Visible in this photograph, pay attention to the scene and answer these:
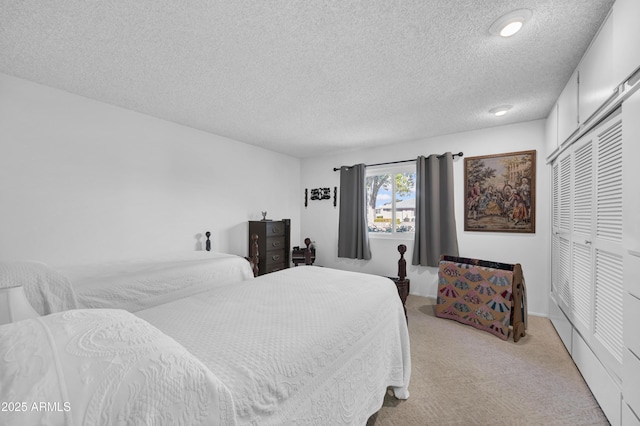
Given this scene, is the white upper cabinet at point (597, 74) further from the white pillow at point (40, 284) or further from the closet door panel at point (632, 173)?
the white pillow at point (40, 284)

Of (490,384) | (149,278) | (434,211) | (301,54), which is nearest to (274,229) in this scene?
(149,278)

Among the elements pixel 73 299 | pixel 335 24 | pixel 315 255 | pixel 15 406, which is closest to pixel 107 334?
pixel 15 406

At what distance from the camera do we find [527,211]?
3.35 m

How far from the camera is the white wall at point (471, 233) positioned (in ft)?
10.8

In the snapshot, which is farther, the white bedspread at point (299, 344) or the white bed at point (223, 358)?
the white bedspread at point (299, 344)

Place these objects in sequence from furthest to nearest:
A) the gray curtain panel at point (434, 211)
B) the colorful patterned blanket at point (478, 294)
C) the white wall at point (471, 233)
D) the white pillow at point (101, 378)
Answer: the gray curtain panel at point (434, 211) < the white wall at point (471, 233) < the colorful patterned blanket at point (478, 294) < the white pillow at point (101, 378)

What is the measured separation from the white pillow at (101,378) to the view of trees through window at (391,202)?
13.2ft

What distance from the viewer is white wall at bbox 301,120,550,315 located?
3.29m

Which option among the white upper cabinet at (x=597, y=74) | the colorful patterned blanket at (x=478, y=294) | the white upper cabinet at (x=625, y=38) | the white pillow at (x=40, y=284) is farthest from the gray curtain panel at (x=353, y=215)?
the white pillow at (x=40, y=284)

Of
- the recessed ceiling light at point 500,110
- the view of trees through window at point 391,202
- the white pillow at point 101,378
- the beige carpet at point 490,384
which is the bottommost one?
the beige carpet at point 490,384

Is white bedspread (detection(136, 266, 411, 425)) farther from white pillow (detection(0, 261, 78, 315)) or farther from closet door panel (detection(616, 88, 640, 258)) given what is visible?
closet door panel (detection(616, 88, 640, 258))

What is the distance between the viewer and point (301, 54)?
1.94 meters

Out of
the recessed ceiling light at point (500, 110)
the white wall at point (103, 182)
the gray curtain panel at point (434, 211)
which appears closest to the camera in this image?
A: the white wall at point (103, 182)

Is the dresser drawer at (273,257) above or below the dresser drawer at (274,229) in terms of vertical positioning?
below
